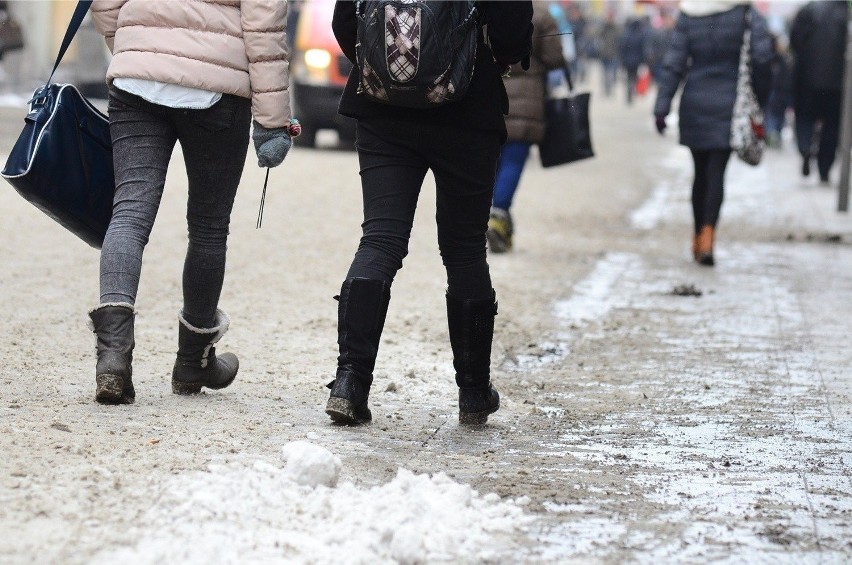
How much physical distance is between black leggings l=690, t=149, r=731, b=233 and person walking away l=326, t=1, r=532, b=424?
16.0ft

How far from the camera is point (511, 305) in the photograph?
24.7 ft

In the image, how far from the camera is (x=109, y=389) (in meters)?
4.47

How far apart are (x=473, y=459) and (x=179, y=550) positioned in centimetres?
136

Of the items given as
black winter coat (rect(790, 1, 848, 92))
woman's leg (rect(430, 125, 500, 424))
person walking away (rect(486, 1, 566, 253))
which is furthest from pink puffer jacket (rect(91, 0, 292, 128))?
black winter coat (rect(790, 1, 848, 92))

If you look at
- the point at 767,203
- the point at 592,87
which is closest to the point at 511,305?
the point at 767,203

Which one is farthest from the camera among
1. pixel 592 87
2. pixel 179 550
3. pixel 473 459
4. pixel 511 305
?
pixel 592 87

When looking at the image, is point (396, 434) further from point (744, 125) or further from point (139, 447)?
point (744, 125)

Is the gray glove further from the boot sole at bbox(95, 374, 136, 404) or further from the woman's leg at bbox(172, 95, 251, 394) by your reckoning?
the boot sole at bbox(95, 374, 136, 404)

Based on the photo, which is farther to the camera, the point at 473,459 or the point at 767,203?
the point at 767,203

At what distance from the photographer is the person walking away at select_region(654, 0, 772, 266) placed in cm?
898

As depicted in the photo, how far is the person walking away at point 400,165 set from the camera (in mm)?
4391

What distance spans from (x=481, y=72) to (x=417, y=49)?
33cm

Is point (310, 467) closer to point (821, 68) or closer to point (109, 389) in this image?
point (109, 389)

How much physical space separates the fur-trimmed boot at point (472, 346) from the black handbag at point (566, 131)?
4.05m
